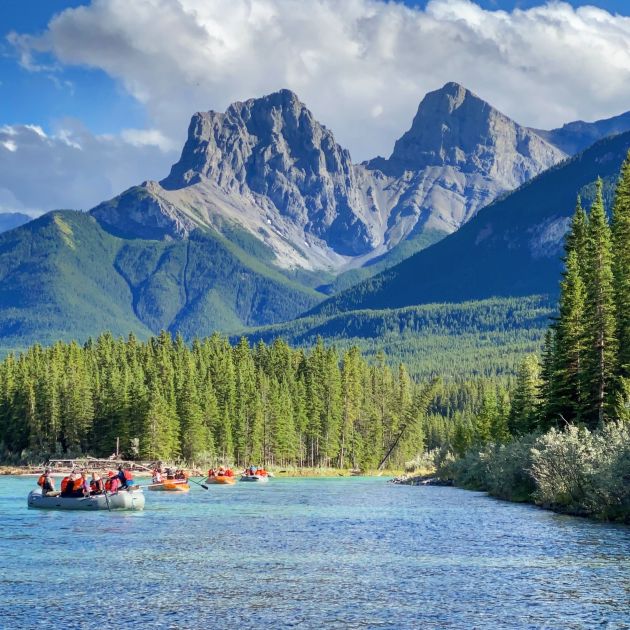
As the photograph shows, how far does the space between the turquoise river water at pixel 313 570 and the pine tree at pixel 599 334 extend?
1283 cm

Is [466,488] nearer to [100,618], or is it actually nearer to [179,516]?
[179,516]

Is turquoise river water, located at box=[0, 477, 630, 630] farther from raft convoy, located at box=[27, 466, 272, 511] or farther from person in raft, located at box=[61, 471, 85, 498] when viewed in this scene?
person in raft, located at box=[61, 471, 85, 498]

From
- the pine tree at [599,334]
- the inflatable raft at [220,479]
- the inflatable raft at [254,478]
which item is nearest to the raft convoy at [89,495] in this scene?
the pine tree at [599,334]

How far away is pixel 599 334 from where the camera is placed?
268ft

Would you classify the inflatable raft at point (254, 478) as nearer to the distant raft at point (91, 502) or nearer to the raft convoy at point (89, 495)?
the raft convoy at point (89, 495)

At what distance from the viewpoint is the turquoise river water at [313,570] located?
117ft

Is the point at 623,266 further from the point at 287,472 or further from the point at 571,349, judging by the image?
the point at 287,472

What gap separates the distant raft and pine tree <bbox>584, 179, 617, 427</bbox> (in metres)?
37.1

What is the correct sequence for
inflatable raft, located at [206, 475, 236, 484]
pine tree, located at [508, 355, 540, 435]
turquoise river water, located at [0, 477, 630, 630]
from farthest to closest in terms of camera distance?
inflatable raft, located at [206, 475, 236, 484]
pine tree, located at [508, 355, 540, 435]
turquoise river water, located at [0, 477, 630, 630]

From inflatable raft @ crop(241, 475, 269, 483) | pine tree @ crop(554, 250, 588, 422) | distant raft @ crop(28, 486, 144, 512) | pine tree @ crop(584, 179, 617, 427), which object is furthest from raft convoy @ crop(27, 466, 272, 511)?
inflatable raft @ crop(241, 475, 269, 483)

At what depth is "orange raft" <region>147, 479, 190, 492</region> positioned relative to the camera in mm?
105938

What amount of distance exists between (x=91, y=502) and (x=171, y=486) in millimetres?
28431

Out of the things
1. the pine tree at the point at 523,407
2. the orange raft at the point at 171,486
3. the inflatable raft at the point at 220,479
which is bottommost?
the orange raft at the point at 171,486

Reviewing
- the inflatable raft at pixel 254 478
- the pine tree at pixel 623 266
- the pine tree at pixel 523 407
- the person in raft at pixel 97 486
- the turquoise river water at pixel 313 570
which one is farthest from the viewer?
the inflatable raft at pixel 254 478
